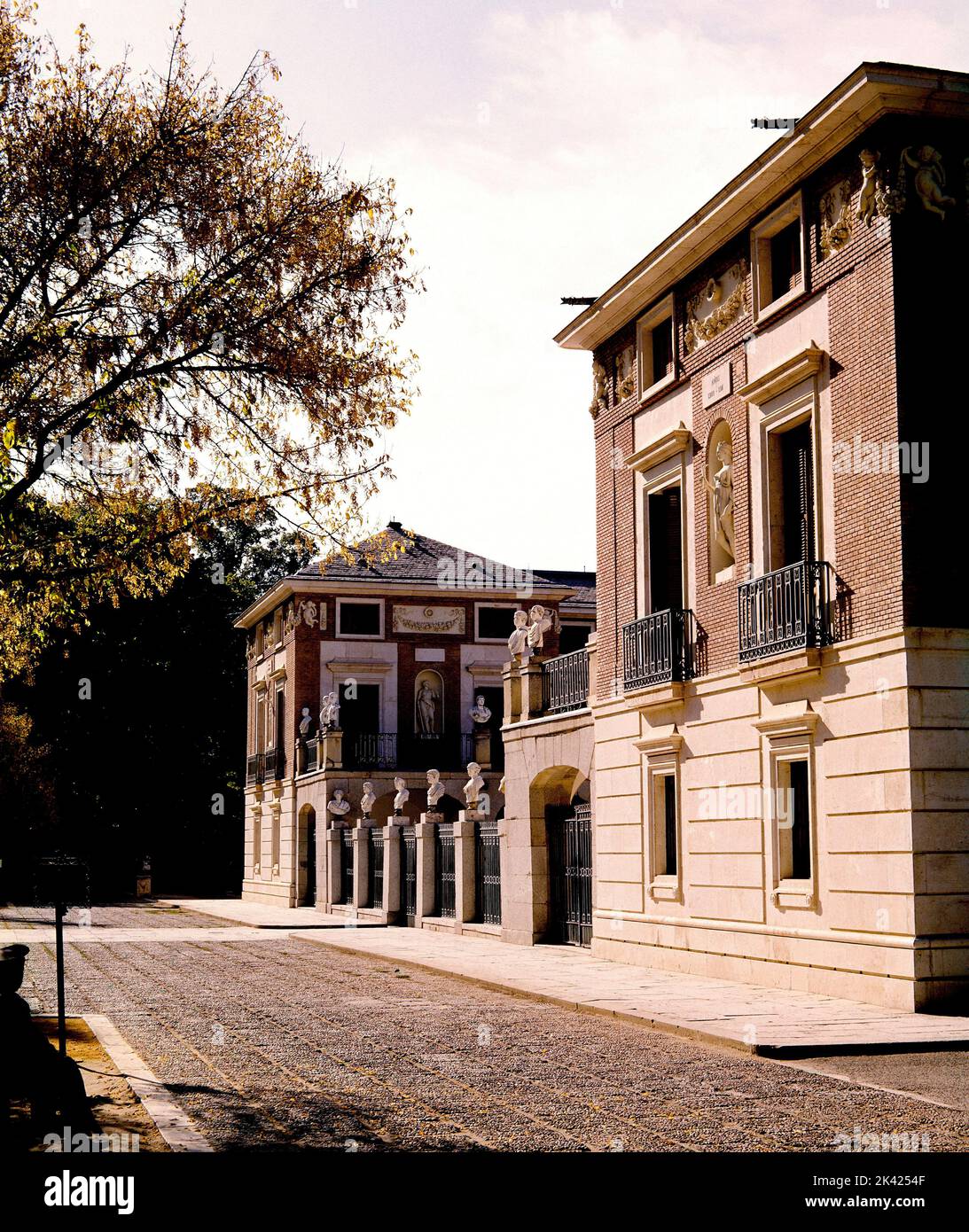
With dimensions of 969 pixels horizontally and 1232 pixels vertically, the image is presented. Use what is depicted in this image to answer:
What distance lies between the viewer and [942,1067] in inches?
460

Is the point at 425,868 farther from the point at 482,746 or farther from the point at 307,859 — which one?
the point at 307,859

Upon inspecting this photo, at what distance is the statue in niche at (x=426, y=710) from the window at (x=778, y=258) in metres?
30.9

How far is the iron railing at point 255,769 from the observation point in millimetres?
54906

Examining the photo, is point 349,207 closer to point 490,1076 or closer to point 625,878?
point 490,1076

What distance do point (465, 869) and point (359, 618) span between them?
2050 cm

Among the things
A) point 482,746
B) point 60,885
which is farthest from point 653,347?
point 482,746

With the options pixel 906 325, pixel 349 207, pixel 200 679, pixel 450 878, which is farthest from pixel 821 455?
pixel 200 679

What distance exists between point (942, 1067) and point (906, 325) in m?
8.08

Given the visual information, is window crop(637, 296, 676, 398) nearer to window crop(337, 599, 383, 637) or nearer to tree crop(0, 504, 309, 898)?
window crop(337, 599, 383, 637)

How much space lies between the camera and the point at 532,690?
27000 mm

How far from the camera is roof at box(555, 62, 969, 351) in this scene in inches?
630

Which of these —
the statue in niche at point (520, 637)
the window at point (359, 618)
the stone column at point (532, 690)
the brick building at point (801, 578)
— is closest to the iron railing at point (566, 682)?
the stone column at point (532, 690)

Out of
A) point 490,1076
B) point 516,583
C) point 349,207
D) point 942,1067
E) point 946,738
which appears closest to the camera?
point 490,1076
